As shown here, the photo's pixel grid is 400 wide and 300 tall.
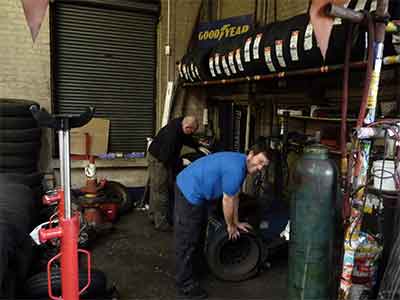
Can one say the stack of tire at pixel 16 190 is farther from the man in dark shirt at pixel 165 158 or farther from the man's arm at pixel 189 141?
the man's arm at pixel 189 141

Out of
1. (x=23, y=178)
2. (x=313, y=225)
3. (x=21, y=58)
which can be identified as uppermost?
(x=21, y=58)

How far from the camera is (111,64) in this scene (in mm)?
5066

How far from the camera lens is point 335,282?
2.10 metres

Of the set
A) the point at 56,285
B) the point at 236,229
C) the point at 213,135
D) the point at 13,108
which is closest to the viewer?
the point at 56,285

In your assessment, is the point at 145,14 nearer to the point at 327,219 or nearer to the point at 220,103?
the point at 220,103

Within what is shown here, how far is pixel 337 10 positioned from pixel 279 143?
262 centimetres

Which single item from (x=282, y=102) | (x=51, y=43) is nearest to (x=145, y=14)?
(x=51, y=43)

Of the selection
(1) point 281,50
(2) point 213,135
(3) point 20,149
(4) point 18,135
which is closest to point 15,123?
(4) point 18,135

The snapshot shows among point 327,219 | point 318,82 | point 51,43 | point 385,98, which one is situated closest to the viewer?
point 327,219

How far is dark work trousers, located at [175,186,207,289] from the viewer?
8.50 feet

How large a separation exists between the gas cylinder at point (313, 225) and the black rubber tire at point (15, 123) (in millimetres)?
3394

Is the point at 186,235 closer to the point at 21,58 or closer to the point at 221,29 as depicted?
the point at 221,29

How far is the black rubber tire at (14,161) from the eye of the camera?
4.05m

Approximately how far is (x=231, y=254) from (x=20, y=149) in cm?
288
